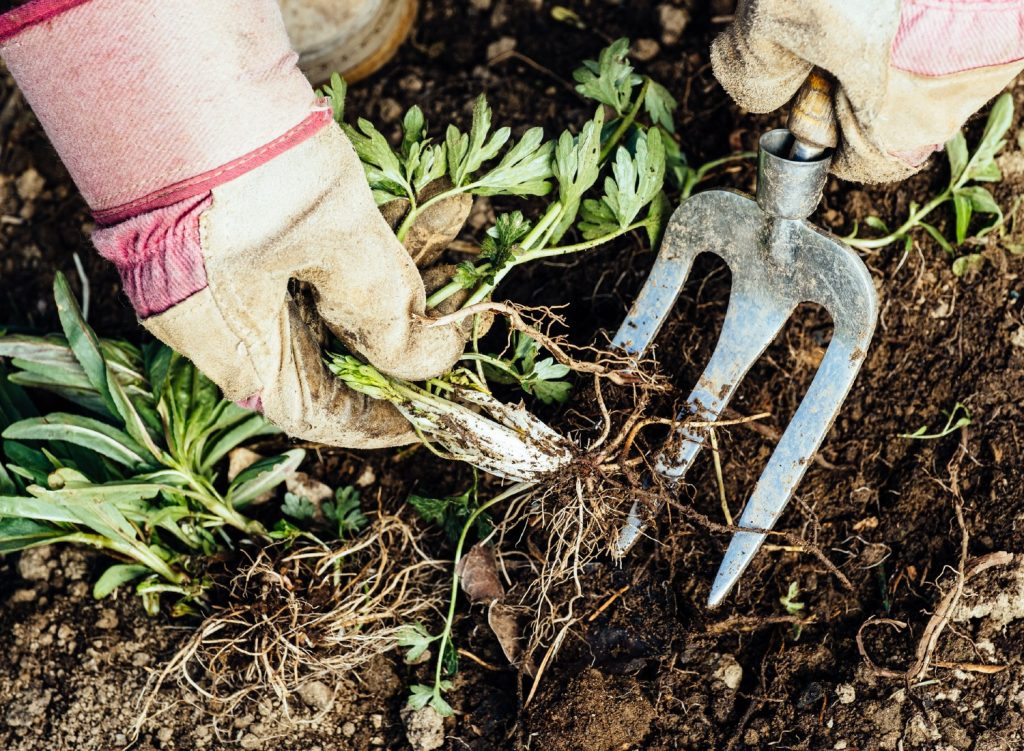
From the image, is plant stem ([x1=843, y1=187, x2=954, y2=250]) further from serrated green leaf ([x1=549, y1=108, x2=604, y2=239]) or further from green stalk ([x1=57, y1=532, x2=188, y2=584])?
green stalk ([x1=57, y1=532, x2=188, y2=584])

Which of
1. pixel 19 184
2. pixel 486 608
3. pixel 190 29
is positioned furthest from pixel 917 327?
pixel 19 184

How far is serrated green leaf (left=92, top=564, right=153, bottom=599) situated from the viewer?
1827 millimetres

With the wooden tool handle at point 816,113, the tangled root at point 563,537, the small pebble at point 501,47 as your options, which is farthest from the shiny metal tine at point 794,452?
the small pebble at point 501,47

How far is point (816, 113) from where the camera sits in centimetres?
139

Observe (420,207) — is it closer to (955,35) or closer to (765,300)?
(765,300)

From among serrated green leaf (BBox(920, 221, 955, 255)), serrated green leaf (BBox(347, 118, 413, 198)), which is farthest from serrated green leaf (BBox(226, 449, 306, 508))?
serrated green leaf (BBox(920, 221, 955, 255))

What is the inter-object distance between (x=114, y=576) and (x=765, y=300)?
1.39m

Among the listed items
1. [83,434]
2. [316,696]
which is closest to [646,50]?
[83,434]

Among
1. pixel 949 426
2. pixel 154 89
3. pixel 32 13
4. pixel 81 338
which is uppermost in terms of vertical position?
pixel 32 13

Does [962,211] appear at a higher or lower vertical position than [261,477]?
higher

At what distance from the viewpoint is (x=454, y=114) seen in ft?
7.18

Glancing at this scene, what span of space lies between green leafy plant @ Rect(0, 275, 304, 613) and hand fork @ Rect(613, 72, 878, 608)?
2.54 feet

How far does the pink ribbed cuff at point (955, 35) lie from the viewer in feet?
4.08

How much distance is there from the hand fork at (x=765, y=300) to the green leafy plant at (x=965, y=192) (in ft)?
0.84
